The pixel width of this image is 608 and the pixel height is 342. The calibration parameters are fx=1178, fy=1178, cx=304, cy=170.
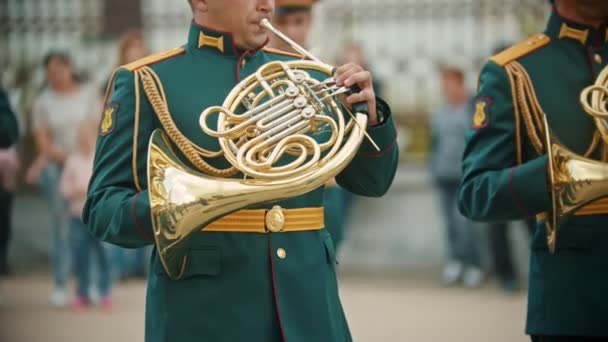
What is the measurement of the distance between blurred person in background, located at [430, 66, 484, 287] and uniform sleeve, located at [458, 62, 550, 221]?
546 cm

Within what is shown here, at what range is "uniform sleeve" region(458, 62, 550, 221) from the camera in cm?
347

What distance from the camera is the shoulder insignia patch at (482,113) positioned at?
3.74 meters

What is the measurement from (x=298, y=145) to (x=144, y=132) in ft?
1.60

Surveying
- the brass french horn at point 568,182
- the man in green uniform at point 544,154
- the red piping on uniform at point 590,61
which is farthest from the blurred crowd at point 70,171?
the brass french horn at point 568,182

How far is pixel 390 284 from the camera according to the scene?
9359mm

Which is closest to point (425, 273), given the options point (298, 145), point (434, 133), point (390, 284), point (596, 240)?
point (390, 284)

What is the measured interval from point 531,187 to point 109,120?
124 centimetres

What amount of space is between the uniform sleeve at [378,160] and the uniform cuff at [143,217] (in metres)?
0.62

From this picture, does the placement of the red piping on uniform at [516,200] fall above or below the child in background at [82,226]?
above

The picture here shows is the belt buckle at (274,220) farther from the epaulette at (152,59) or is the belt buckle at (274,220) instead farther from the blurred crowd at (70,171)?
the blurred crowd at (70,171)

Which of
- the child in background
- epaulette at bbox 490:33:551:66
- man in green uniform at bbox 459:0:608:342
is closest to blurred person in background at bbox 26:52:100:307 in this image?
the child in background

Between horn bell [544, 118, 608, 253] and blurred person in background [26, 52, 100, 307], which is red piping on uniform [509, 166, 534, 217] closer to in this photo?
horn bell [544, 118, 608, 253]

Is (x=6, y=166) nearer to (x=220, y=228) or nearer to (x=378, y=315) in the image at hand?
(x=378, y=315)

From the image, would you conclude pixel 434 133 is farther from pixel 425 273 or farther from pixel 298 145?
pixel 298 145
